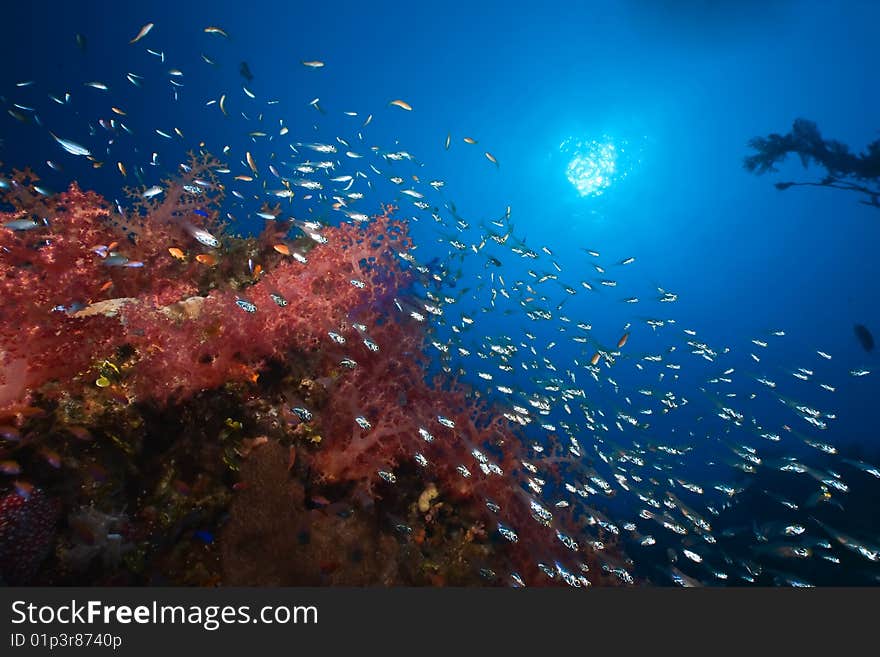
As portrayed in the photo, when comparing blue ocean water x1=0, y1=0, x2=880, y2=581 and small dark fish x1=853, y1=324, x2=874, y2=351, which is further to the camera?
blue ocean water x1=0, y1=0, x2=880, y2=581

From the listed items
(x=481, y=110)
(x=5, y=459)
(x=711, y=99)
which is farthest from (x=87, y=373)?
(x=481, y=110)

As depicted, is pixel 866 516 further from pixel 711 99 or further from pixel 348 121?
pixel 348 121

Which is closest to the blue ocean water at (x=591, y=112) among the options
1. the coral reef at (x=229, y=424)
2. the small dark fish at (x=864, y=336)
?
the small dark fish at (x=864, y=336)

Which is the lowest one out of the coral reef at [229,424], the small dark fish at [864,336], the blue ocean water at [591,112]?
the coral reef at [229,424]

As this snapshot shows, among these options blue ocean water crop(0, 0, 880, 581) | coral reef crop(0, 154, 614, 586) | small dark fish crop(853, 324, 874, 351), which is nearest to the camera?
coral reef crop(0, 154, 614, 586)

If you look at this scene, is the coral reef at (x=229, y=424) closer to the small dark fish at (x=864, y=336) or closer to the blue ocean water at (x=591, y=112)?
the small dark fish at (x=864, y=336)

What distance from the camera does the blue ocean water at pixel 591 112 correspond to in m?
47.3

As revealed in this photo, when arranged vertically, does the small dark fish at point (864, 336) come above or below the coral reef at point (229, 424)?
above

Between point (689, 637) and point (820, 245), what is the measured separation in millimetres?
111918

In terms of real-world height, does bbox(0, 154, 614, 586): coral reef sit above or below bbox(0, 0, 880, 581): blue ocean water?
below

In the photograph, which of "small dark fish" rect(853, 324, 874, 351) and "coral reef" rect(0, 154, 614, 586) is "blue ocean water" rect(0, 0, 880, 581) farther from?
"coral reef" rect(0, 154, 614, 586)

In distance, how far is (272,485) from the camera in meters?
4.07

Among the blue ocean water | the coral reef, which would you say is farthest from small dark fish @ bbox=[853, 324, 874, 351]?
the coral reef

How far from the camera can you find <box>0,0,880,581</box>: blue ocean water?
47281 mm
